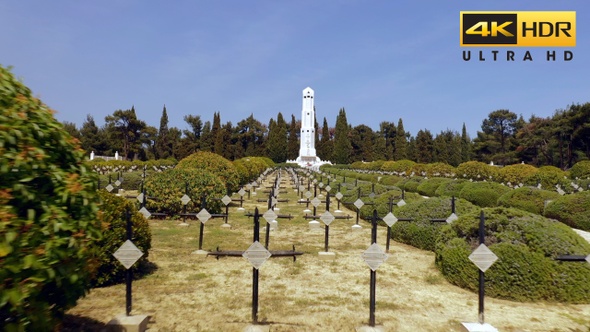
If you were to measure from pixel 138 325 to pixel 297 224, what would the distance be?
31.0 ft

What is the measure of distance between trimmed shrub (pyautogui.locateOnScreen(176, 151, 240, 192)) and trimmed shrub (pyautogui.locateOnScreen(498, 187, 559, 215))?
13896 mm

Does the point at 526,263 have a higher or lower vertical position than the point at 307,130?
lower

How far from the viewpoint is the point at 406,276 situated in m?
7.77

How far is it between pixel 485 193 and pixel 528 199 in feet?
8.96

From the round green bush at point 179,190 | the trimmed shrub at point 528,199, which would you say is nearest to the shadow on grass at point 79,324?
the round green bush at point 179,190

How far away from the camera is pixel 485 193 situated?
19.7m

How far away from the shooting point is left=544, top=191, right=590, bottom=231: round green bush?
1430 cm

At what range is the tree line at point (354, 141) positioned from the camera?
62344 mm

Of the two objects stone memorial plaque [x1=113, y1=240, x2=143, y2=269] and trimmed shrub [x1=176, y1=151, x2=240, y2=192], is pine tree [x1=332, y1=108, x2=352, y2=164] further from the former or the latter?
stone memorial plaque [x1=113, y1=240, x2=143, y2=269]

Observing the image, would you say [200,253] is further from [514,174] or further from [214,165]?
[514,174]

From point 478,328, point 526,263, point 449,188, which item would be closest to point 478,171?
point 449,188

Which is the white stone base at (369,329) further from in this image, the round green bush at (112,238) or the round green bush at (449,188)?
the round green bush at (449,188)

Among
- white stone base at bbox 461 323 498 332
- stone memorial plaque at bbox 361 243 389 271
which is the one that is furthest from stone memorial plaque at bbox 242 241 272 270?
white stone base at bbox 461 323 498 332

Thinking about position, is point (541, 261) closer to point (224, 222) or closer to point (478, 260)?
point (478, 260)
